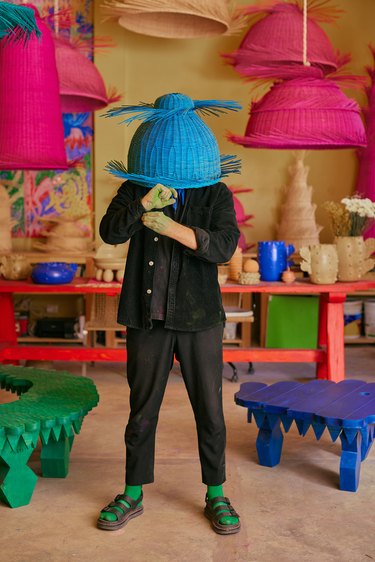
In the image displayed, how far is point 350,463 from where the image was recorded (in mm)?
3604

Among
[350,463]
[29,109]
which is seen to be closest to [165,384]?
[350,463]

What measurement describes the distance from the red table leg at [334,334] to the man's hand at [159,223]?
2606 millimetres

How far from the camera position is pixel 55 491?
3.61 metres

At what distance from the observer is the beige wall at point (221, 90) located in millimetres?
7301

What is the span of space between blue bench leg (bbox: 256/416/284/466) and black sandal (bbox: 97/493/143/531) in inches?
32.9

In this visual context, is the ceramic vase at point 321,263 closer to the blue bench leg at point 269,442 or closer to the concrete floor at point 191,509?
the concrete floor at point 191,509

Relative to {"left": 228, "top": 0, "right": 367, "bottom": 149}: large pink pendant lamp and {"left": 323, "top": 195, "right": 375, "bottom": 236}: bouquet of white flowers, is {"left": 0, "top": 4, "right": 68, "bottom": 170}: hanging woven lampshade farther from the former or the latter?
{"left": 323, "top": 195, "right": 375, "bottom": 236}: bouquet of white flowers

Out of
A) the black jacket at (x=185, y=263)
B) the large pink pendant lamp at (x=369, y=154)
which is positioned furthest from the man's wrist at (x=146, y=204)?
the large pink pendant lamp at (x=369, y=154)

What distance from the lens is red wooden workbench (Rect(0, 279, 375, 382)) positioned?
17.4 feet

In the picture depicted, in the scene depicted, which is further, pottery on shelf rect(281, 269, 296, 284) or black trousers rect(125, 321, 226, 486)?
pottery on shelf rect(281, 269, 296, 284)

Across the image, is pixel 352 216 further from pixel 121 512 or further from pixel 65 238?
pixel 121 512

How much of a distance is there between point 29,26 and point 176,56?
486 centimetres

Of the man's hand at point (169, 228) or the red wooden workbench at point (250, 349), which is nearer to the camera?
the man's hand at point (169, 228)

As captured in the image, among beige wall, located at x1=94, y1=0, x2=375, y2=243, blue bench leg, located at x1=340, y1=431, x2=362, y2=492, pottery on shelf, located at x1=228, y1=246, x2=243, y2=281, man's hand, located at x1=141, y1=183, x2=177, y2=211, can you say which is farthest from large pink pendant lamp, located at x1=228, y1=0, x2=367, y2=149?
beige wall, located at x1=94, y1=0, x2=375, y2=243
